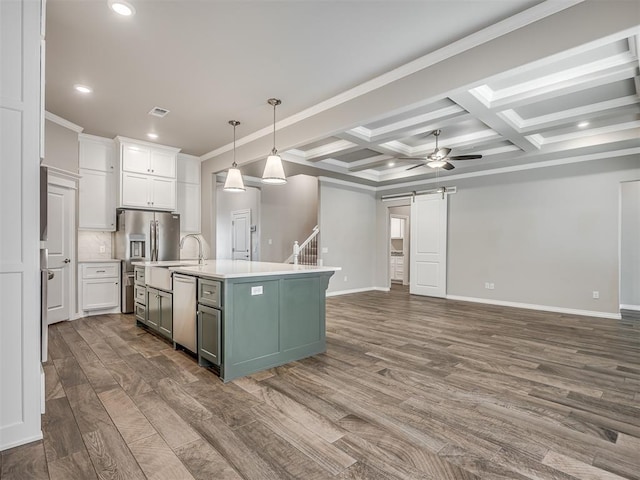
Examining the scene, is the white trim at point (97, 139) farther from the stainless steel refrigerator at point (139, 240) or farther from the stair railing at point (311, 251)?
the stair railing at point (311, 251)

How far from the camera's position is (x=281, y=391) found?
2.63m

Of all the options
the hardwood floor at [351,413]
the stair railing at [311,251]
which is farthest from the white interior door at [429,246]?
the hardwood floor at [351,413]

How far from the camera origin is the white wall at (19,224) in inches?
72.5

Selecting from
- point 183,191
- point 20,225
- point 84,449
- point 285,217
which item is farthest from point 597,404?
point 285,217

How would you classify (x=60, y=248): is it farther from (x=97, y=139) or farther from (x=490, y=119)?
(x=490, y=119)

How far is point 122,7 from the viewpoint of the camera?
2.39 meters

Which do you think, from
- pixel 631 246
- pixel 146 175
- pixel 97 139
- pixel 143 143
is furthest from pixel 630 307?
pixel 97 139

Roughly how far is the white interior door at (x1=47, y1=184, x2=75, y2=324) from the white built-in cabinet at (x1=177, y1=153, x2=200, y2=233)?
1684 millimetres

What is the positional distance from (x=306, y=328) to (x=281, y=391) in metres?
0.86

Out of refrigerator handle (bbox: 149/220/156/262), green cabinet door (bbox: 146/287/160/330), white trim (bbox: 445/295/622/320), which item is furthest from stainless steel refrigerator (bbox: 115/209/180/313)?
white trim (bbox: 445/295/622/320)

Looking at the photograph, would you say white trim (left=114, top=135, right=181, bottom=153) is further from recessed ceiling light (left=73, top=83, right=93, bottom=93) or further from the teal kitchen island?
the teal kitchen island

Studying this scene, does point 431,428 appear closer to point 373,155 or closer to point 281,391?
point 281,391

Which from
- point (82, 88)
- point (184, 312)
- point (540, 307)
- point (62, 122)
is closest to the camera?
point (184, 312)

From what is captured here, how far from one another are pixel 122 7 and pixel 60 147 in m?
3.38
